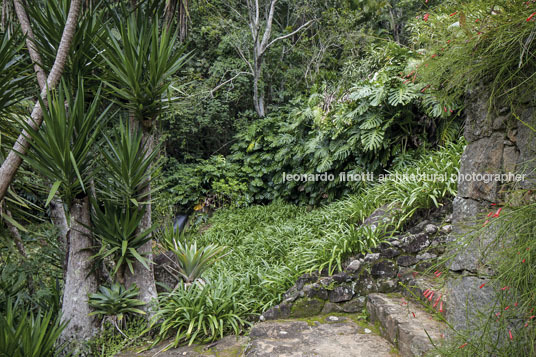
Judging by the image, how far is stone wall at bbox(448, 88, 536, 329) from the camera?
1.19 meters

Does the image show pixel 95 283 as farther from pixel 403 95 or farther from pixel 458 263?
pixel 403 95

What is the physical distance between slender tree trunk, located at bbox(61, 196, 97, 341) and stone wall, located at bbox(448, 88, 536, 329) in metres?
2.51

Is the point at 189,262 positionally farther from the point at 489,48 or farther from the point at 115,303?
the point at 489,48

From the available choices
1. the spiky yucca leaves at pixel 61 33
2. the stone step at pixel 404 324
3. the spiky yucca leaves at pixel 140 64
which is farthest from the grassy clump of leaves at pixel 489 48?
the spiky yucca leaves at pixel 61 33

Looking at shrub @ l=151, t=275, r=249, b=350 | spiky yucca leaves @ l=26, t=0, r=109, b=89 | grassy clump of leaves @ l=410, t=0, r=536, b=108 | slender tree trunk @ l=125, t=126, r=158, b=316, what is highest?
spiky yucca leaves @ l=26, t=0, r=109, b=89

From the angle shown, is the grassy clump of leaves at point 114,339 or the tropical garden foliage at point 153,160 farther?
the grassy clump of leaves at point 114,339

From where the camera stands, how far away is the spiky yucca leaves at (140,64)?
248 centimetres

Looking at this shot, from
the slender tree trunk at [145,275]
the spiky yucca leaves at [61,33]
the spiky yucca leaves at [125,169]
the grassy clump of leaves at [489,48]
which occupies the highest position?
the spiky yucca leaves at [61,33]

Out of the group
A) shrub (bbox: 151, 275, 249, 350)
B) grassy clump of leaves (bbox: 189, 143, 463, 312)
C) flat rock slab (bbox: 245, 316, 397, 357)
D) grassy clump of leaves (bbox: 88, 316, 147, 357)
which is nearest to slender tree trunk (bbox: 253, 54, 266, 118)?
grassy clump of leaves (bbox: 189, 143, 463, 312)

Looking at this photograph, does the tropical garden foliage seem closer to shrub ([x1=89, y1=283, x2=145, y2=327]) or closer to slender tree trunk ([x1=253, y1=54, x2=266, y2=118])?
shrub ([x1=89, y1=283, x2=145, y2=327])

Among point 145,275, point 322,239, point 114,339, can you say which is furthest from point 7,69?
point 322,239

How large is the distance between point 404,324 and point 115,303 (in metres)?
2.15

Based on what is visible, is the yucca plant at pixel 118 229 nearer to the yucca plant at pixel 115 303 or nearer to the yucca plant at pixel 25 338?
the yucca plant at pixel 115 303

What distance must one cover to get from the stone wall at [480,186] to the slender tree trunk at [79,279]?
8.23 feet
